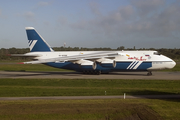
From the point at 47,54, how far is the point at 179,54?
241 feet

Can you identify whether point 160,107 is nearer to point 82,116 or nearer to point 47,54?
point 82,116

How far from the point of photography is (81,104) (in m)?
15.2

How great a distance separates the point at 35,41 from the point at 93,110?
27343 mm

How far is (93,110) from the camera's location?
44.8 ft

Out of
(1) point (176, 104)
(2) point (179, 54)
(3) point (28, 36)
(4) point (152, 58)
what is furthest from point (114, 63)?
(2) point (179, 54)

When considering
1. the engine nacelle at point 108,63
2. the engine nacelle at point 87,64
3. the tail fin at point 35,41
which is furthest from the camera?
the tail fin at point 35,41

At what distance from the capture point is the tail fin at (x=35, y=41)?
1515 inches

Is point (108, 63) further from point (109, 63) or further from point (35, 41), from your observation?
point (35, 41)

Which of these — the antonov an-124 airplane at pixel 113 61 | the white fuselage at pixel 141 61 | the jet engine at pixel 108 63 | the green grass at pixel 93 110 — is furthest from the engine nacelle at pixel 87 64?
the green grass at pixel 93 110

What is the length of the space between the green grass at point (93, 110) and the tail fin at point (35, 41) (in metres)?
23.7

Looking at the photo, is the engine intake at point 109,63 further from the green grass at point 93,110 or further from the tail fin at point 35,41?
the green grass at point 93,110

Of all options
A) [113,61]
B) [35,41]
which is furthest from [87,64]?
[35,41]

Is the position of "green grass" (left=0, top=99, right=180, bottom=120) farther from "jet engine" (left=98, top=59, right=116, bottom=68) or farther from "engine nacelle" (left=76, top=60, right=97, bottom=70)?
"engine nacelle" (left=76, top=60, right=97, bottom=70)

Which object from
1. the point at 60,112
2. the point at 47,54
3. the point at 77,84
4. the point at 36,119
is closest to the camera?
the point at 36,119
